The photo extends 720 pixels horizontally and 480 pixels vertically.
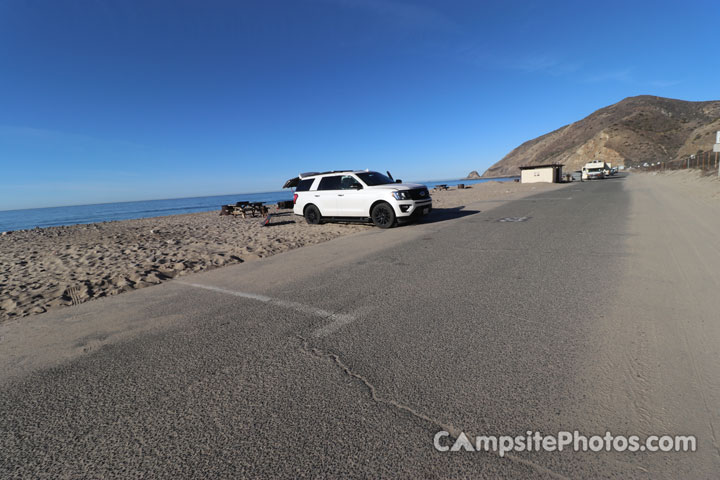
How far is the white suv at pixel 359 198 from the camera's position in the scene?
10.2m

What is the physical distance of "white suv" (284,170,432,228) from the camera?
403 inches

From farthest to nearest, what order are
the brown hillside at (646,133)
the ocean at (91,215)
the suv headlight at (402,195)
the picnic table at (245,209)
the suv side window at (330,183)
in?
1. the brown hillside at (646,133)
2. the ocean at (91,215)
3. the picnic table at (245,209)
4. the suv side window at (330,183)
5. the suv headlight at (402,195)

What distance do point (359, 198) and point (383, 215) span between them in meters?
1.06

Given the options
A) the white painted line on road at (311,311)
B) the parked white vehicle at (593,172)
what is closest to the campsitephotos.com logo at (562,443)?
the white painted line on road at (311,311)

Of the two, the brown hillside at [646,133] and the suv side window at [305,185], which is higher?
the brown hillside at [646,133]

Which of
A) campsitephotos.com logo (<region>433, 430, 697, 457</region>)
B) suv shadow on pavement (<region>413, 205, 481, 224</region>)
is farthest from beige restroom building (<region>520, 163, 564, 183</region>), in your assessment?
campsitephotos.com logo (<region>433, 430, 697, 457</region>)

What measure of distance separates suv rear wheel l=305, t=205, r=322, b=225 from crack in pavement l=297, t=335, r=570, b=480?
9241 mm

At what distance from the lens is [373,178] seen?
11.4 m

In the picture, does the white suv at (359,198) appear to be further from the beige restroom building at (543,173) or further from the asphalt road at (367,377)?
the beige restroom building at (543,173)

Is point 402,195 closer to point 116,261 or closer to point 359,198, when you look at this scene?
point 359,198

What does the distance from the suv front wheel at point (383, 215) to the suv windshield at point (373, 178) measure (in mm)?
953

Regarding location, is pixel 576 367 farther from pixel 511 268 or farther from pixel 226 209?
pixel 226 209

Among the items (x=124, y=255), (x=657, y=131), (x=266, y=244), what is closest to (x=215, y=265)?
(x=266, y=244)

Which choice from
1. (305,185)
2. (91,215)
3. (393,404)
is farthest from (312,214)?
(91,215)
